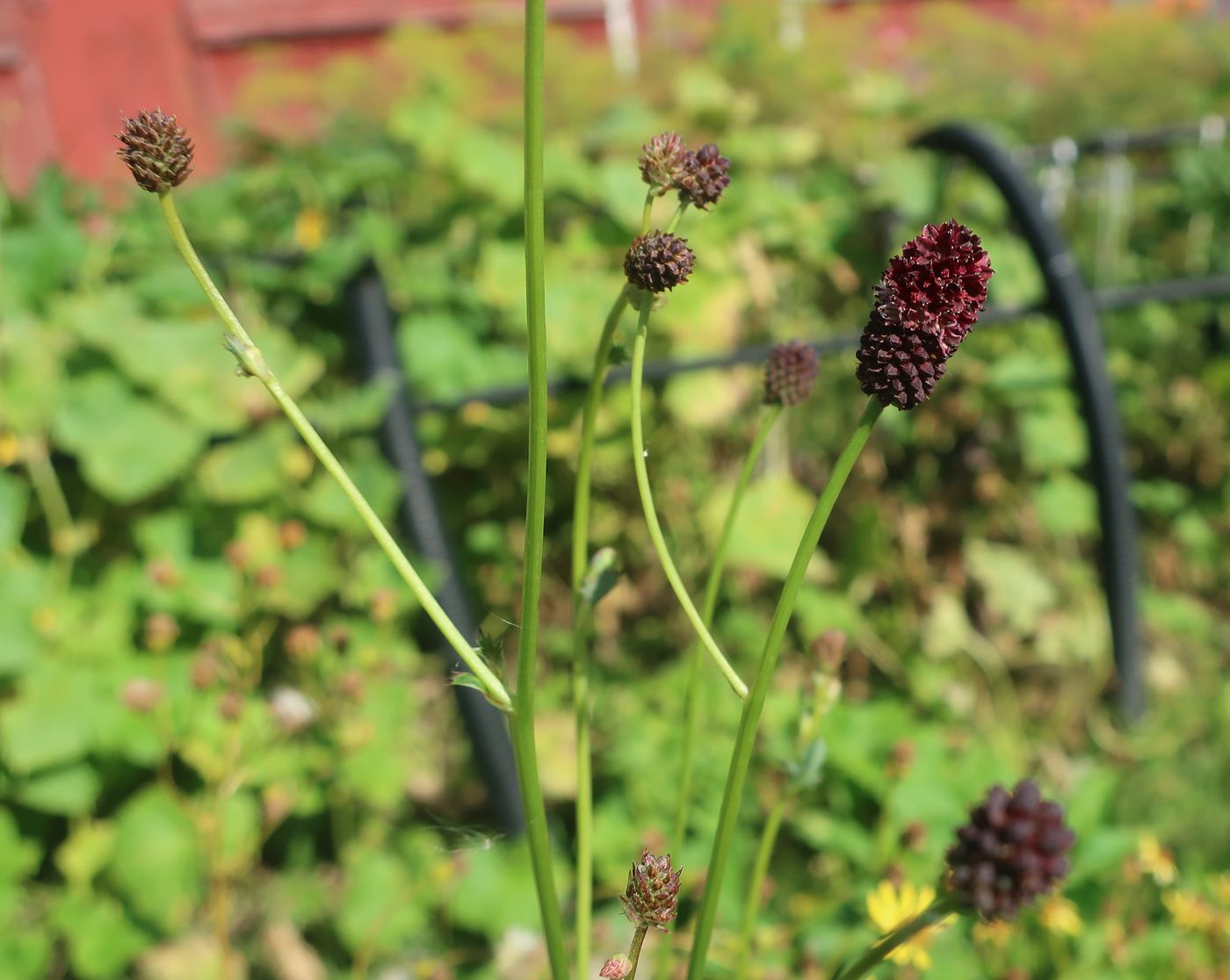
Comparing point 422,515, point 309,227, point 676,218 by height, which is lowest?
point 422,515

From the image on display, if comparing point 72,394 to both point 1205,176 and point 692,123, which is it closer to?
point 692,123

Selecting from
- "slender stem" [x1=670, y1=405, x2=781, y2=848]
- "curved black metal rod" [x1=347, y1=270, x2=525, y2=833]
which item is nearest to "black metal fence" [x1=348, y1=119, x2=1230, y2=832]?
"curved black metal rod" [x1=347, y1=270, x2=525, y2=833]

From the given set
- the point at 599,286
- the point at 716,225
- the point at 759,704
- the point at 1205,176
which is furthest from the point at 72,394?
the point at 1205,176

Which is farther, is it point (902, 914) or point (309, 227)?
point (309, 227)

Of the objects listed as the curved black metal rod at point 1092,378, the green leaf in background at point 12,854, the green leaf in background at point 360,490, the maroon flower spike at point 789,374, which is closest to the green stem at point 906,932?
the maroon flower spike at point 789,374

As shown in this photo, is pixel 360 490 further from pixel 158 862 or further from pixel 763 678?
pixel 763 678

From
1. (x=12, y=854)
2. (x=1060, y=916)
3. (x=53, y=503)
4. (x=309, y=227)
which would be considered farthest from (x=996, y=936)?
(x=309, y=227)

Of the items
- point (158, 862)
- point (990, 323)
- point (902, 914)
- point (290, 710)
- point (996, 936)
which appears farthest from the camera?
point (990, 323)
